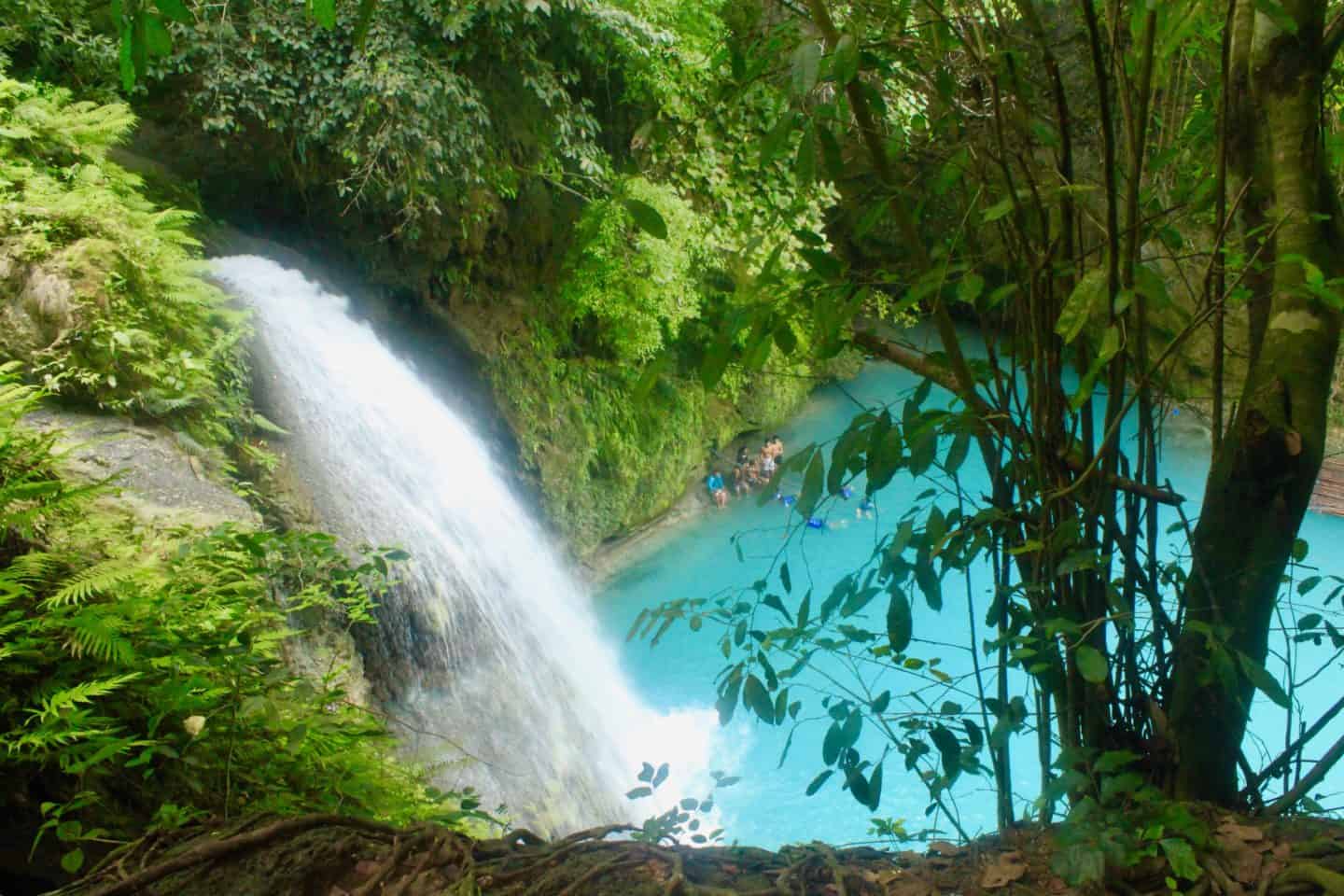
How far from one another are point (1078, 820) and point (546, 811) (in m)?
3.60

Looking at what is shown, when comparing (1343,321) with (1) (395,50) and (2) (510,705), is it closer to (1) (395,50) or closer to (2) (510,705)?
(2) (510,705)

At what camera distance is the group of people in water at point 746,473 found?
30.7 ft

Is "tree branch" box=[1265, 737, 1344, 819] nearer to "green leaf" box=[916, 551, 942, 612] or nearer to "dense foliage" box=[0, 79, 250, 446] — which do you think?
"green leaf" box=[916, 551, 942, 612]

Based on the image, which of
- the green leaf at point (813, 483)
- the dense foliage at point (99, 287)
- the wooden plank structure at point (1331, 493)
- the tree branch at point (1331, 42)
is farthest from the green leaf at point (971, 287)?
the wooden plank structure at point (1331, 493)

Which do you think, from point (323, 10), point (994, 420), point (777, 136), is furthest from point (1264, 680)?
point (323, 10)

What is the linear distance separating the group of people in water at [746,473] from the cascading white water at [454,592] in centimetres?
270

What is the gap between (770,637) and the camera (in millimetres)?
1469

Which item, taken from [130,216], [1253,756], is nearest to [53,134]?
[130,216]

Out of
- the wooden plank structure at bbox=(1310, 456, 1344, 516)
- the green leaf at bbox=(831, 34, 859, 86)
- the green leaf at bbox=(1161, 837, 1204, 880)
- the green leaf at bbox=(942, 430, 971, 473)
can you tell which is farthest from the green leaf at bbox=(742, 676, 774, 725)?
the wooden plank structure at bbox=(1310, 456, 1344, 516)

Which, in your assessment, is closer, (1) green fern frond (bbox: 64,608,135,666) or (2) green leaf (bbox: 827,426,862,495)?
(2) green leaf (bbox: 827,426,862,495)

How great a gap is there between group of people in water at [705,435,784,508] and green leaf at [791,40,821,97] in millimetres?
8212

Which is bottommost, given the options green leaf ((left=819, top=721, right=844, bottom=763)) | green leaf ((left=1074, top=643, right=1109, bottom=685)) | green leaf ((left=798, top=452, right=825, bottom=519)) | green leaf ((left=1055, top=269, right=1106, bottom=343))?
green leaf ((left=819, top=721, right=844, bottom=763))

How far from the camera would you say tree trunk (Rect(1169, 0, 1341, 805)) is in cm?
131

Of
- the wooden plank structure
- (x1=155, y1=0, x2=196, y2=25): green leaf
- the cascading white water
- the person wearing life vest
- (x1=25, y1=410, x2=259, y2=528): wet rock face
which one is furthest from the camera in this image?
the person wearing life vest
